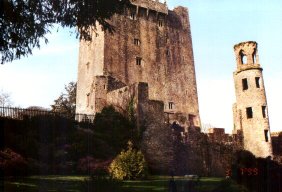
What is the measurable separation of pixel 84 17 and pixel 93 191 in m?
7.50

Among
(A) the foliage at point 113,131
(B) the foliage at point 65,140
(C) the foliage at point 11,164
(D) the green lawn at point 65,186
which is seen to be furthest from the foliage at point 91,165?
(D) the green lawn at point 65,186

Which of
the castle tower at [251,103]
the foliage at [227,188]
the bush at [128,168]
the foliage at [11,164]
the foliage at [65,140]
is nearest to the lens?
the foliage at [227,188]

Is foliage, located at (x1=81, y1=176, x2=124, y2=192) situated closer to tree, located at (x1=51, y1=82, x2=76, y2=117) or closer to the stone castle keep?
the stone castle keep

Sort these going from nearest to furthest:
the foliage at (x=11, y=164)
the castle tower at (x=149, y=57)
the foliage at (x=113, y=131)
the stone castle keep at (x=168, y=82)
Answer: the foliage at (x=11, y=164) < the foliage at (x=113, y=131) < the stone castle keep at (x=168, y=82) < the castle tower at (x=149, y=57)

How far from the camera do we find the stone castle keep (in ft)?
88.5

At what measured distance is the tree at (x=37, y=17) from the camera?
43.3 ft

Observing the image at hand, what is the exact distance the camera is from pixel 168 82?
38250 mm

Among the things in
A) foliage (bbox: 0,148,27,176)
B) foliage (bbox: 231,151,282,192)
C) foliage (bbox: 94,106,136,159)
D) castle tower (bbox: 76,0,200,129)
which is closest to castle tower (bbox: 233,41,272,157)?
castle tower (bbox: 76,0,200,129)

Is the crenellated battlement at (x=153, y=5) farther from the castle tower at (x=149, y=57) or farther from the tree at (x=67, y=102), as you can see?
the tree at (x=67, y=102)

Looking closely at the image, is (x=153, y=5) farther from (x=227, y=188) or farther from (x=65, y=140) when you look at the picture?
(x=227, y=188)

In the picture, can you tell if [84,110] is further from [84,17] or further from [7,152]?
[84,17]

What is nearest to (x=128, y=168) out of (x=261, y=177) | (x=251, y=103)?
(x=261, y=177)

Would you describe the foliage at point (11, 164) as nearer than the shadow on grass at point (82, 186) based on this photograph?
No

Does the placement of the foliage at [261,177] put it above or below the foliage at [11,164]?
below
